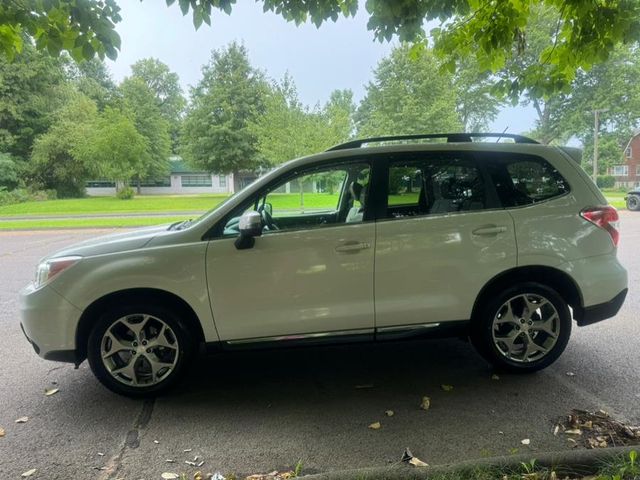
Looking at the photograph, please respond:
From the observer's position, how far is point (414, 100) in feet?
92.3

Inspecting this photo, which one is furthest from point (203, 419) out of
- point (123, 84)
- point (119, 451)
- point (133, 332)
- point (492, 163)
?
point (123, 84)

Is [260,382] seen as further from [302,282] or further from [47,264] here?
[47,264]

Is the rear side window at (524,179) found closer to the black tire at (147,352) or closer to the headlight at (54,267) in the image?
the black tire at (147,352)

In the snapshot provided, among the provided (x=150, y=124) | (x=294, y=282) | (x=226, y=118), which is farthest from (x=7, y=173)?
(x=294, y=282)

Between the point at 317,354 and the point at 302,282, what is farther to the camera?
the point at 317,354

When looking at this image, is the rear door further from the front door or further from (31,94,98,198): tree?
(31,94,98,198): tree

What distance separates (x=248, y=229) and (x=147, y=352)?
1.26 metres

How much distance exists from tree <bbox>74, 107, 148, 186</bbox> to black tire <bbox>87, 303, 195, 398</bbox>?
37690mm

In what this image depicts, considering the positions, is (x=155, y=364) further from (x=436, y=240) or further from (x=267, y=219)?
(x=436, y=240)

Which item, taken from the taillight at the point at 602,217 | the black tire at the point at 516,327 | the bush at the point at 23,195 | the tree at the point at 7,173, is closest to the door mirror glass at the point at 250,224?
the black tire at the point at 516,327

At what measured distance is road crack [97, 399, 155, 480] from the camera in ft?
9.06

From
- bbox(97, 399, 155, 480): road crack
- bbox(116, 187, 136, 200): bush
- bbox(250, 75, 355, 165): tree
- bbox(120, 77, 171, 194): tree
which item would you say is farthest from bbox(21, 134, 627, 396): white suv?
bbox(120, 77, 171, 194): tree

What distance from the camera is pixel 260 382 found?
3957mm

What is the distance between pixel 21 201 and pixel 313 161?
136 ft
